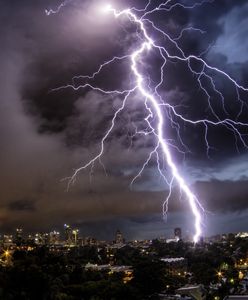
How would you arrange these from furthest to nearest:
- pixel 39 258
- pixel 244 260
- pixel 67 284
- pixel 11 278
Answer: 1. pixel 244 260
2. pixel 39 258
3. pixel 67 284
4. pixel 11 278

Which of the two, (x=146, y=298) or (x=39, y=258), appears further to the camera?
(x=39, y=258)

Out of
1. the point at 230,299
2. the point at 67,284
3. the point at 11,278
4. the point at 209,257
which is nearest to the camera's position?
the point at 11,278

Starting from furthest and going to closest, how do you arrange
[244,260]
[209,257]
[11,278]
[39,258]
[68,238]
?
1. [68,238]
2. [244,260]
3. [209,257]
4. [39,258]
5. [11,278]

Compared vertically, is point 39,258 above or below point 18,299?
above

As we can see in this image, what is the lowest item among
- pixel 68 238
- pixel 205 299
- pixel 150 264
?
pixel 205 299

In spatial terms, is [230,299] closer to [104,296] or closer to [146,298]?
[146,298]

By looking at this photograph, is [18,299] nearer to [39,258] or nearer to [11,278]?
[11,278]

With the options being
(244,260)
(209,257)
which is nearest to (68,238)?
(244,260)

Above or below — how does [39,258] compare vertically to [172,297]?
above

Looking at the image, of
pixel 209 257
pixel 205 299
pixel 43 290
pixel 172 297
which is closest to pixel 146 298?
pixel 172 297
